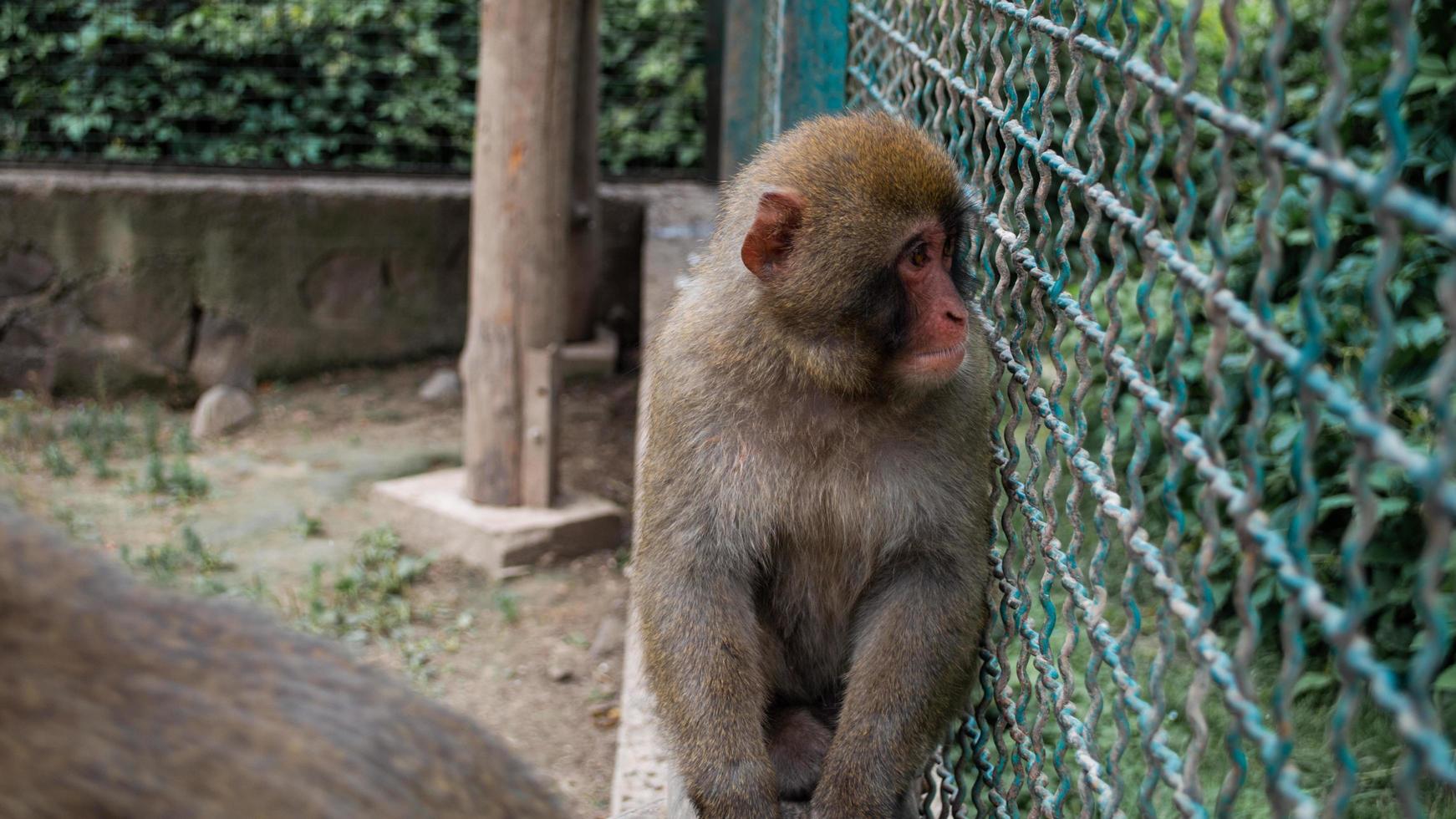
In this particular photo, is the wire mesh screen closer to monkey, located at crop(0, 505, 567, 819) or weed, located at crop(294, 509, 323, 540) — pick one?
monkey, located at crop(0, 505, 567, 819)

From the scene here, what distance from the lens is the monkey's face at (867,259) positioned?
237 cm

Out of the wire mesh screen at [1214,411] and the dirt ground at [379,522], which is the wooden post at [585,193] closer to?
the dirt ground at [379,522]

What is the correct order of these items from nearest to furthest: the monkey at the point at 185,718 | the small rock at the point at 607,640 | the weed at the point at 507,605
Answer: the monkey at the point at 185,718 < the small rock at the point at 607,640 < the weed at the point at 507,605

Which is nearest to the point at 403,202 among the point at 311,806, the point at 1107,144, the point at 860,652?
the point at 1107,144

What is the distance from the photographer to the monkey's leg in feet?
7.93

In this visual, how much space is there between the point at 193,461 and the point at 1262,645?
523 cm

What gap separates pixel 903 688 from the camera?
2.42 m

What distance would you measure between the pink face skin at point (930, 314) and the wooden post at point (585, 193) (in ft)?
17.6

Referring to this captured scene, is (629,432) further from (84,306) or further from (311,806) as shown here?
(311,806)

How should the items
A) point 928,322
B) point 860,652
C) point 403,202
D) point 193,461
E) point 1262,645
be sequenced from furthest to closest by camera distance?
1. point 403,202
2. point 193,461
3. point 1262,645
4. point 860,652
5. point 928,322

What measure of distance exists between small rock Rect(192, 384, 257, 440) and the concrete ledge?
161 centimetres

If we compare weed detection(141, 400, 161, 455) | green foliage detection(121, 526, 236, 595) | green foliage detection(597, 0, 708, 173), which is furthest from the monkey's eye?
green foliage detection(597, 0, 708, 173)

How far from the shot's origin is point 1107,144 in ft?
18.0

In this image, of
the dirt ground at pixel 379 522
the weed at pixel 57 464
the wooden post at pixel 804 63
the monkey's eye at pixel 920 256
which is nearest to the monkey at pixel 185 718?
the monkey's eye at pixel 920 256
